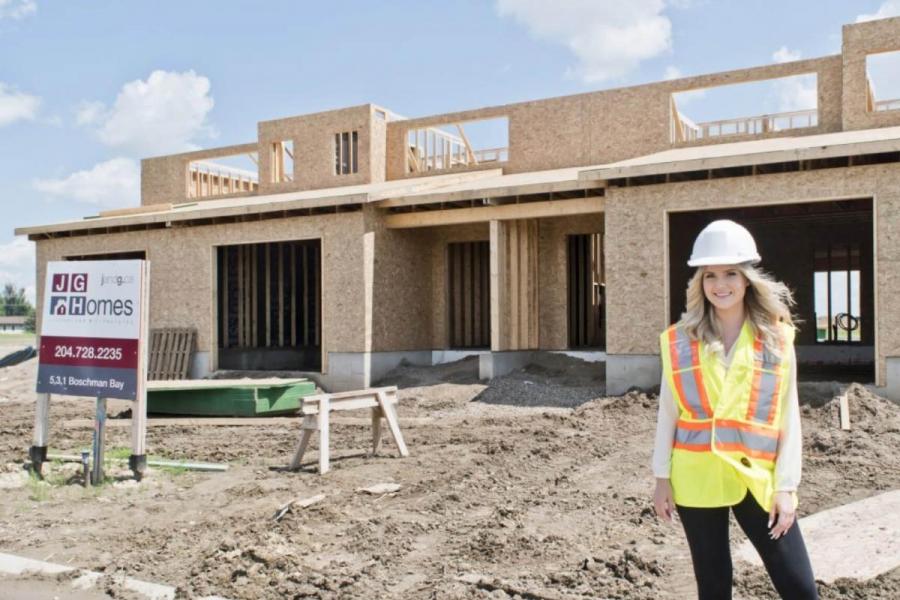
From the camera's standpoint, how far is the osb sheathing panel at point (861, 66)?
15.7 metres

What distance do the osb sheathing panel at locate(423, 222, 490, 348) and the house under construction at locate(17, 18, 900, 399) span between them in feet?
0.15

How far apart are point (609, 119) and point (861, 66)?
16.9 feet

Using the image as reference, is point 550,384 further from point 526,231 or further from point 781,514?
point 781,514

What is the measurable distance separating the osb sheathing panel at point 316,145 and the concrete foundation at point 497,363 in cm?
714

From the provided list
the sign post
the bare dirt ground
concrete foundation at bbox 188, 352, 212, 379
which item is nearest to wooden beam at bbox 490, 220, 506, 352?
the bare dirt ground

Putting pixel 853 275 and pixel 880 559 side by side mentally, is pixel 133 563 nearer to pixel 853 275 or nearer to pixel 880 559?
pixel 880 559

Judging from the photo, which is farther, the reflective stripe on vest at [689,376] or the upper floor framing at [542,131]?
the upper floor framing at [542,131]

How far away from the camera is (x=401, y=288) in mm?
18312

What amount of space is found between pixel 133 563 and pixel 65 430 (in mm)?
7736

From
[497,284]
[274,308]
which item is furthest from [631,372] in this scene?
[274,308]

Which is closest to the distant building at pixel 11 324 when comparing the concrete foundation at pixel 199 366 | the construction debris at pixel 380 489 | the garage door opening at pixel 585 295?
the concrete foundation at pixel 199 366

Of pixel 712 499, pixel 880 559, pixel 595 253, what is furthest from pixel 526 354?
pixel 712 499

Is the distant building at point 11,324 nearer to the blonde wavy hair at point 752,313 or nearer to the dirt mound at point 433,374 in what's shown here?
the dirt mound at point 433,374

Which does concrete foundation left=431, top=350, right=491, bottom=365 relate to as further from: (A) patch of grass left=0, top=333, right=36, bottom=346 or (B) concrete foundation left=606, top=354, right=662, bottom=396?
(A) patch of grass left=0, top=333, right=36, bottom=346
